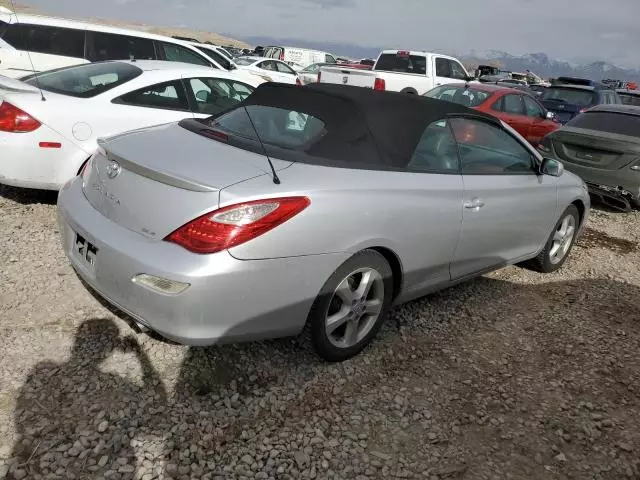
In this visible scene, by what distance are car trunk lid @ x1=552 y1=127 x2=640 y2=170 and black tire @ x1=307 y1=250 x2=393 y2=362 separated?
17.2 feet

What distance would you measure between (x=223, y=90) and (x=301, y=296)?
3848 mm

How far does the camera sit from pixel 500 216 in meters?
3.79

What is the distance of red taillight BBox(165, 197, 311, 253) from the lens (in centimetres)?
240

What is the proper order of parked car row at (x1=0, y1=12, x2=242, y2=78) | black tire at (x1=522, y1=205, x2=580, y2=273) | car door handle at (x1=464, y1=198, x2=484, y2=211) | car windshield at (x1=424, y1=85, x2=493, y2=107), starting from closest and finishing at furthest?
1. car door handle at (x1=464, y1=198, x2=484, y2=211)
2. black tire at (x1=522, y1=205, x2=580, y2=273)
3. parked car row at (x1=0, y1=12, x2=242, y2=78)
4. car windshield at (x1=424, y1=85, x2=493, y2=107)

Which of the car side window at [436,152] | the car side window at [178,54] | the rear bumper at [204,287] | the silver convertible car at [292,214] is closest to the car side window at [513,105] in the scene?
the car side window at [178,54]

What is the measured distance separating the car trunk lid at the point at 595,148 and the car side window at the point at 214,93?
4446mm

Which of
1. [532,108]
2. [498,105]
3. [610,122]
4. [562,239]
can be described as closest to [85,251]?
[562,239]

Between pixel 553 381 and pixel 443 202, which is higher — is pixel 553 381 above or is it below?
below

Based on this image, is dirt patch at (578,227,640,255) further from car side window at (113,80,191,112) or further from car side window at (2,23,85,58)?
car side window at (2,23,85,58)

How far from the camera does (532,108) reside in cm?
1016

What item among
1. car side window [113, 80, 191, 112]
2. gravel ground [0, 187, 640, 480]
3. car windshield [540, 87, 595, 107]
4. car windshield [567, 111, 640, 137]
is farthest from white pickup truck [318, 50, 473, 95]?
gravel ground [0, 187, 640, 480]

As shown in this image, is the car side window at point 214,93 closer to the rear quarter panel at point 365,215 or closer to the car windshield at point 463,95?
the rear quarter panel at point 365,215

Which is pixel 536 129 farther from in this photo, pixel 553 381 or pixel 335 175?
pixel 335 175

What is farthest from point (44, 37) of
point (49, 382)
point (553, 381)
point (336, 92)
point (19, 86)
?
point (553, 381)
